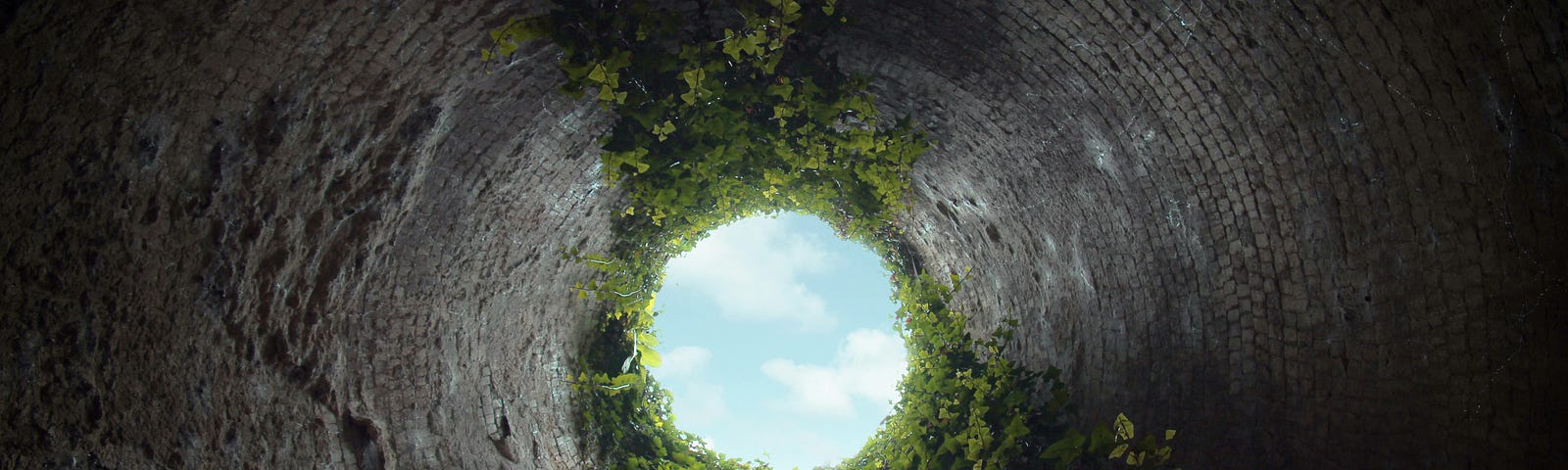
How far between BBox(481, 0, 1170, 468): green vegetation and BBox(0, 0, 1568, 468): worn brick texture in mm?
232

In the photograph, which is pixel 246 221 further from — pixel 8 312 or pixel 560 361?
pixel 560 361

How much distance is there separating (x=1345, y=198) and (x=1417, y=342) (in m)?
0.57

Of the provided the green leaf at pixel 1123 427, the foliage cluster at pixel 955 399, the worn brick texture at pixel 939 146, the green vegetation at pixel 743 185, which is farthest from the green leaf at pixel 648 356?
the green leaf at pixel 1123 427

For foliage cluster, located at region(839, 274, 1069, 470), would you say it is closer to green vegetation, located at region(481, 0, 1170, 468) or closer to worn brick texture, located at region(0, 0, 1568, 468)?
green vegetation, located at region(481, 0, 1170, 468)

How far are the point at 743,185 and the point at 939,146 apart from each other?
1.38 meters

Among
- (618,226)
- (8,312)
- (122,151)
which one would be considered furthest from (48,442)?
(618,226)

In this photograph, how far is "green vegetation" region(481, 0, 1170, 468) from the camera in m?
3.69

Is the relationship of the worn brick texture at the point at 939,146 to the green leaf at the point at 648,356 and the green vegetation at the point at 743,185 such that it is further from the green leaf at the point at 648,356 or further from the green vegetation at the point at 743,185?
the green leaf at the point at 648,356

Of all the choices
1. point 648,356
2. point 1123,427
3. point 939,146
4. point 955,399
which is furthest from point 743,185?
point 1123,427

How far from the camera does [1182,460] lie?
406 centimetres

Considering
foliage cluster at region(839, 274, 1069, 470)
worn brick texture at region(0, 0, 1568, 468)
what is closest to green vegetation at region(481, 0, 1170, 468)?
foliage cluster at region(839, 274, 1069, 470)

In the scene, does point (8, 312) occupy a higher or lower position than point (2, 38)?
lower

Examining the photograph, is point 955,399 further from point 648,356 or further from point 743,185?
point 648,356

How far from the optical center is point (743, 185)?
5547mm
